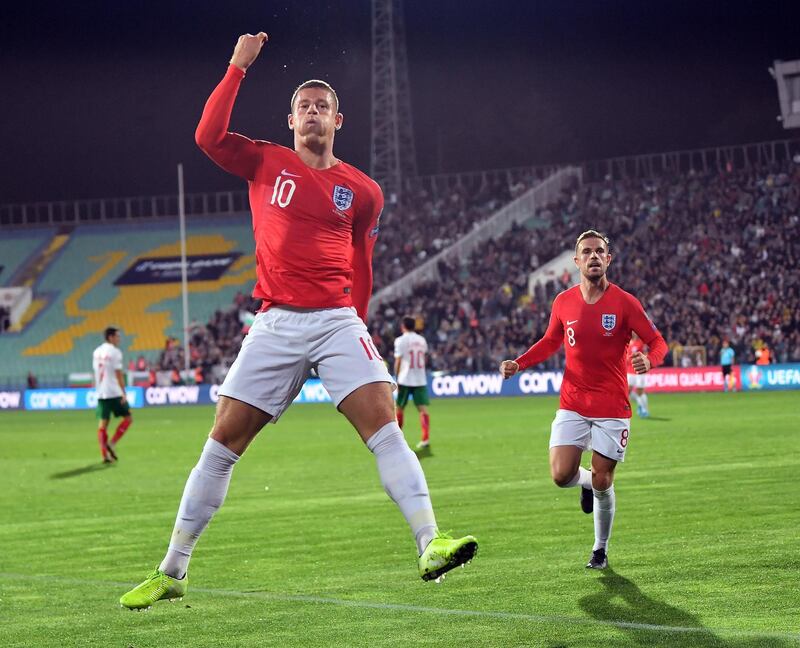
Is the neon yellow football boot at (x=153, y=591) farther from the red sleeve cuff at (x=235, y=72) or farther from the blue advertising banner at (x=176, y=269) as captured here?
the blue advertising banner at (x=176, y=269)

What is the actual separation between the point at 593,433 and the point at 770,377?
32539 millimetres

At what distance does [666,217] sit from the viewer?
5284 centimetres

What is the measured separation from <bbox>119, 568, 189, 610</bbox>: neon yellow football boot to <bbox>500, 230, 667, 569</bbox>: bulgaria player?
3.82m

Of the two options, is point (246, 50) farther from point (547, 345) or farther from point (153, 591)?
point (547, 345)

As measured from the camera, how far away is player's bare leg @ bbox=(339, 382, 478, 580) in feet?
20.5

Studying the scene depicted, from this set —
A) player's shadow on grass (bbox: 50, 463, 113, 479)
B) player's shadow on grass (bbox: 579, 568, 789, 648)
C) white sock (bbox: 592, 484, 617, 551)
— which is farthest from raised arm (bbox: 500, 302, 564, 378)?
player's shadow on grass (bbox: 50, 463, 113, 479)

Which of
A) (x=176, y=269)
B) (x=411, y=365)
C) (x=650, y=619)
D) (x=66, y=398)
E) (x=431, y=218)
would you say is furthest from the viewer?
(x=176, y=269)

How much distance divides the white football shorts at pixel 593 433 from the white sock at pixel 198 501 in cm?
394

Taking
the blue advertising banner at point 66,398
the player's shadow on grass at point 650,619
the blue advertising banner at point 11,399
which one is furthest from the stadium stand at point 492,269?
the player's shadow on grass at point 650,619

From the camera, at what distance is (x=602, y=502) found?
972cm

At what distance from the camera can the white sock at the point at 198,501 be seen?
6594 mm

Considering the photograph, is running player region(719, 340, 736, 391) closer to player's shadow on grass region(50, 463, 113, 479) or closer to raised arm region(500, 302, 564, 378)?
player's shadow on grass region(50, 463, 113, 479)

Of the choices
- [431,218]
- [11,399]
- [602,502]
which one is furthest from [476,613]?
[431,218]

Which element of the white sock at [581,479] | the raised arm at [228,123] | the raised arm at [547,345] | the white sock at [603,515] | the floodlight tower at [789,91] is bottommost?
the white sock at [603,515]
